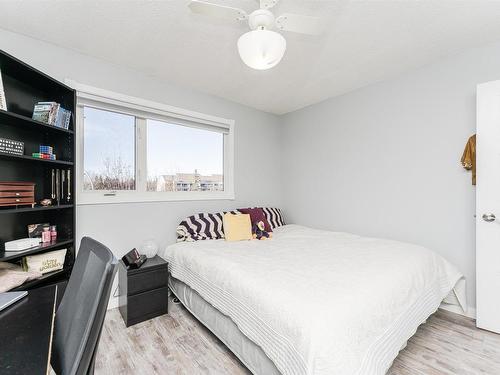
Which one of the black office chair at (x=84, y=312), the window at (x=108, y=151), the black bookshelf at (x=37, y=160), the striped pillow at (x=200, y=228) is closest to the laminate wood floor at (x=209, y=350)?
the black bookshelf at (x=37, y=160)

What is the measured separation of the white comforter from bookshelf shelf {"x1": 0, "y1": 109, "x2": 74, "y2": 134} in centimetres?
144

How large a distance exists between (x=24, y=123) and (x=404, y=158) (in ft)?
11.2

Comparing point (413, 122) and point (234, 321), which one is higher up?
point (413, 122)

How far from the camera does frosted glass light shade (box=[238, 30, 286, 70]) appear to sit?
1324 millimetres

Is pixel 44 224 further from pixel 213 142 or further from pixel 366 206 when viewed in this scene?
pixel 366 206

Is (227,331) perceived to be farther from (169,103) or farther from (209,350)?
(169,103)

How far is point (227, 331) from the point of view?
5.49 ft

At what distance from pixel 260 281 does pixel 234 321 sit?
31cm

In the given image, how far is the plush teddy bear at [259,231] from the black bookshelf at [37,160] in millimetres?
1753

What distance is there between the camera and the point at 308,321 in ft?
3.63

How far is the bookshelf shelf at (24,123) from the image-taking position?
5.04 feet

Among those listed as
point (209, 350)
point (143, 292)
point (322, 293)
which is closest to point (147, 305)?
point (143, 292)

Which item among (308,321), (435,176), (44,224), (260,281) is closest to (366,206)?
(435,176)

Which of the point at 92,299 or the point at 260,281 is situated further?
the point at 260,281
